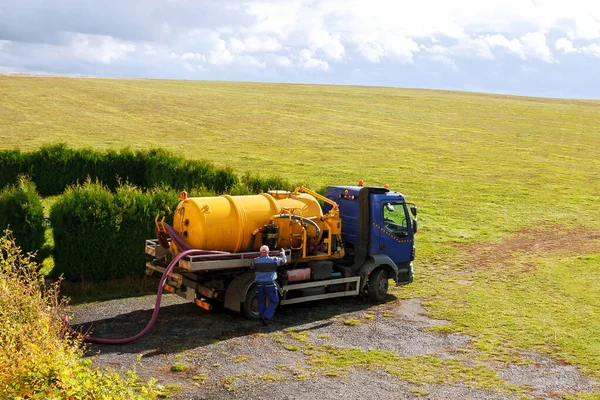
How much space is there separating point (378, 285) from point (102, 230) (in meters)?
8.22

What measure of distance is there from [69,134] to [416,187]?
88.5ft

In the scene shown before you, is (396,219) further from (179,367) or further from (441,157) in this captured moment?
(441,157)

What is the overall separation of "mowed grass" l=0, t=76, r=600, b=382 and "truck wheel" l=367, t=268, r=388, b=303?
132cm

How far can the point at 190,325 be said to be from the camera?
652 inches

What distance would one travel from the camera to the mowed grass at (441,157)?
1956 cm

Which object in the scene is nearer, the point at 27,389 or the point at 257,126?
the point at 27,389

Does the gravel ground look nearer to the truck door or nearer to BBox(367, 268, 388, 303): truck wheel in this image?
BBox(367, 268, 388, 303): truck wheel

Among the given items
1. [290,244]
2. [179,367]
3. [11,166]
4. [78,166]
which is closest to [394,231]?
[290,244]

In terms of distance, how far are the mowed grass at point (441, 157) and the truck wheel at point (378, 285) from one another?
1321 millimetres

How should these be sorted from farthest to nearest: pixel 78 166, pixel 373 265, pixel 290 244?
pixel 78 166 → pixel 373 265 → pixel 290 244

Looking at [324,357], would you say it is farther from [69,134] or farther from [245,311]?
[69,134]

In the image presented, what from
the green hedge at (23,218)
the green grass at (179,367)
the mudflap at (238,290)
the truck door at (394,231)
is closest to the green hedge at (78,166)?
the green hedge at (23,218)

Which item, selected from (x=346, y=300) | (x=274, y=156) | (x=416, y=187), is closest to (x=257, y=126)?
(x=274, y=156)

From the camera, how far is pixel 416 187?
38844 millimetres
